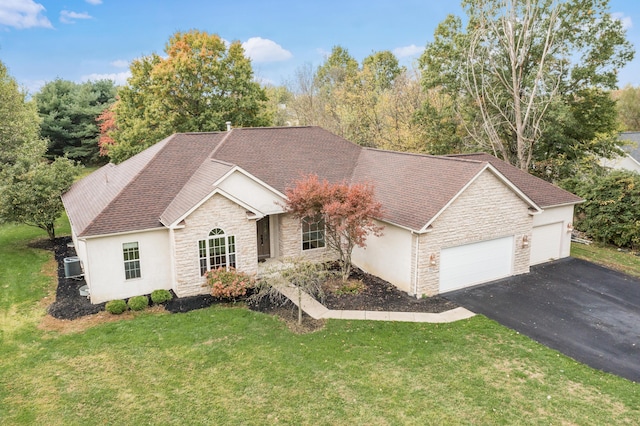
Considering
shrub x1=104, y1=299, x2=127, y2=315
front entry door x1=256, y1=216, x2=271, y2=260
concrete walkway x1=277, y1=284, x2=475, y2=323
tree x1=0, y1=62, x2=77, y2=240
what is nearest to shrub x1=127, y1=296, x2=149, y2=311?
shrub x1=104, y1=299, x2=127, y2=315

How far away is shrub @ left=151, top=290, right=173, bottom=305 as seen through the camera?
15.6 meters

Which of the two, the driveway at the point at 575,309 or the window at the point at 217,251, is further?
the window at the point at 217,251

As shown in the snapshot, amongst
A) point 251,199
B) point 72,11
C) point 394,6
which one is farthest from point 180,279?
point 394,6

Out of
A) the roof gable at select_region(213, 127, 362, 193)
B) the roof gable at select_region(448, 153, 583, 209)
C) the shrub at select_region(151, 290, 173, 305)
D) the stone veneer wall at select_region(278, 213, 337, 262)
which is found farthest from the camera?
the roof gable at select_region(213, 127, 362, 193)

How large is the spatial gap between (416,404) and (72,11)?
29.5 meters

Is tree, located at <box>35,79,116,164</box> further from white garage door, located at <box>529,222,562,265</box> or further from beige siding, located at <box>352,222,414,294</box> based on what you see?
white garage door, located at <box>529,222,562,265</box>

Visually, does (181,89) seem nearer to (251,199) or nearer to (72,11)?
(72,11)

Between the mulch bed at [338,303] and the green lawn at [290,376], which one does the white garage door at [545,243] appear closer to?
the mulch bed at [338,303]

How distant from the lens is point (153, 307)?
15461mm

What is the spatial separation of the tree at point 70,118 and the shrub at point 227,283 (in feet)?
136

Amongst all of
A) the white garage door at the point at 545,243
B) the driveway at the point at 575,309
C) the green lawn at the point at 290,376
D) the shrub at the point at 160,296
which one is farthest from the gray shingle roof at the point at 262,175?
the green lawn at the point at 290,376

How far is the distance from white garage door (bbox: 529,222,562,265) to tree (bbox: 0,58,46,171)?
30.5 m

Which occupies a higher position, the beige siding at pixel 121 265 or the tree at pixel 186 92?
the tree at pixel 186 92

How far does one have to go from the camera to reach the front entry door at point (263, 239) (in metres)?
19.9
